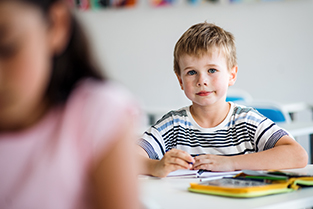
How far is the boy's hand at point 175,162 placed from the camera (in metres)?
1.25

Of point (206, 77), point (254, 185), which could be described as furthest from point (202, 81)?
point (254, 185)

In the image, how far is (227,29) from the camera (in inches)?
171

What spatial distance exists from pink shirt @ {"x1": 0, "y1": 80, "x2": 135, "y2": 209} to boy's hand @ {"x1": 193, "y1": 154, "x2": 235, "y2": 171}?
0.83 m

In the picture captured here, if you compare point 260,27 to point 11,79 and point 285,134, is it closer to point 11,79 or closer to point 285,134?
point 285,134

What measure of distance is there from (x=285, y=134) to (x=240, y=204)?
552mm

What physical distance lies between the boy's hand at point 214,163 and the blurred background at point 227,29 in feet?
Result: 9.89

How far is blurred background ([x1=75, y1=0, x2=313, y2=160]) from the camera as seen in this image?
4297 millimetres

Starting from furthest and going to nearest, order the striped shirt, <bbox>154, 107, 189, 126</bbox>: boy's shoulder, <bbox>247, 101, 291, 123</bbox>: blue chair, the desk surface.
A: 1. <bbox>247, 101, 291, 123</bbox>: blue chair
2. <bbox>154, 107, 189, 126</bbox>: boy's shoulder
3. the striped shirt
4. the desk surface

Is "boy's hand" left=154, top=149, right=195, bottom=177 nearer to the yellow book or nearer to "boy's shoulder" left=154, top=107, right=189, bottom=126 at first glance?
the yellow book

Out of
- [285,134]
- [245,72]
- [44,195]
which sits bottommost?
[44,195]

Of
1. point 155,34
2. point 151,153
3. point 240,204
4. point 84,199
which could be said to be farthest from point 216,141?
point 155,34

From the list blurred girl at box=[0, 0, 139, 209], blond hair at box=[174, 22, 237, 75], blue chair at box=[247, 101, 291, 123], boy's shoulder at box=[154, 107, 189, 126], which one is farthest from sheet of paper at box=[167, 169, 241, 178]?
blue chair at box=[247, 101, 291, 123]

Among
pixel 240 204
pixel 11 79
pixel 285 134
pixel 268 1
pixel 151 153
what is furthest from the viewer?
pixel 268 1

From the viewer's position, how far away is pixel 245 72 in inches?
176
